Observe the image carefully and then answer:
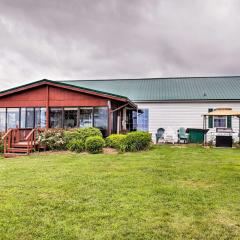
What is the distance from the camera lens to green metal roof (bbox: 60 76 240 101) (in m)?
17.5

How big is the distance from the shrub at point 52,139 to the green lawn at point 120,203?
4.41 metres

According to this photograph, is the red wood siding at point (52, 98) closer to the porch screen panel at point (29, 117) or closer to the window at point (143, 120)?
the porch screen panel at point (29, 117)

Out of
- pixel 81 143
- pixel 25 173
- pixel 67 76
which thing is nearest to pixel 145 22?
pixel 81 143

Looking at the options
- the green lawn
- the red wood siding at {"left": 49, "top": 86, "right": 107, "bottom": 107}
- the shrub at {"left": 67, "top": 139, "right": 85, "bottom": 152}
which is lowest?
the green lawn

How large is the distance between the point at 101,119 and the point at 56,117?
240 centimetres

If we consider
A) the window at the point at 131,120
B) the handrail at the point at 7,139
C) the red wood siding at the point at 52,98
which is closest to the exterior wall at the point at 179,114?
the window at the point at 131,120

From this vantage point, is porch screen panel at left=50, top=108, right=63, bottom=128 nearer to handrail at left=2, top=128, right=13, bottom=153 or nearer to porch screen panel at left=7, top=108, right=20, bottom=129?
porch screen panel at left=7, top=108, right=20, bottom=129

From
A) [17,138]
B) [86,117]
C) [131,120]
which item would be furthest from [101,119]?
[131,120]

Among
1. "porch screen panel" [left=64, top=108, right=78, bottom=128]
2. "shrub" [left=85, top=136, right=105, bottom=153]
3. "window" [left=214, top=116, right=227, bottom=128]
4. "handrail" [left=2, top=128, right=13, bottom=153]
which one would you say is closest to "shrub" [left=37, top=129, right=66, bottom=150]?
"handrail" [left=2, top=128, right=13, bottom=153]

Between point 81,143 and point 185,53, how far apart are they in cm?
1369

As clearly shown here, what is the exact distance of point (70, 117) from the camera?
549 inches

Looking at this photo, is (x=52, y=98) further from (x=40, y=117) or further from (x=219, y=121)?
(x=219, y=121)

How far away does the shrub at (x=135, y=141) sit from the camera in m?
11.5

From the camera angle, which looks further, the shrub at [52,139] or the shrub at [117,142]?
the shrub at [52,139]
